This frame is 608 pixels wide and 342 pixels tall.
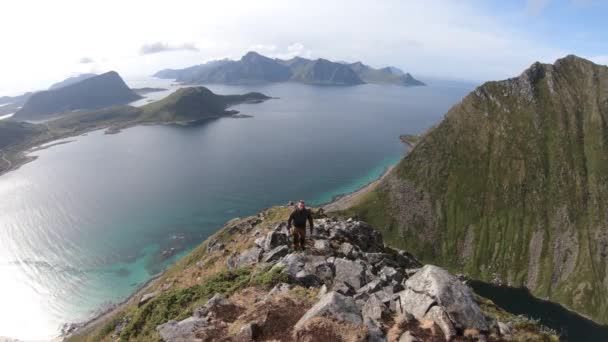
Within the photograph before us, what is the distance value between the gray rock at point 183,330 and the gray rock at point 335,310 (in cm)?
683

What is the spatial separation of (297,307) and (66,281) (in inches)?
6264

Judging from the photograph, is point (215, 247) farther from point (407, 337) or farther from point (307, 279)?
point (407, 337)

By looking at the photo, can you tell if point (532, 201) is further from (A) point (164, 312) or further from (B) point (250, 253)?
(A) point (164, 312)

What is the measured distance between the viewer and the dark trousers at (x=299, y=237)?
33406 millimetres

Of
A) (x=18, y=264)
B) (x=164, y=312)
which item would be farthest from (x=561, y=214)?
(x=18, y=264)

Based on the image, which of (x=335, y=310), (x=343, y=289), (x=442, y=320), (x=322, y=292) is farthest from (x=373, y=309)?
(x=442, y=320)

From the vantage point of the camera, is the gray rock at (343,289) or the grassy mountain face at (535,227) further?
the grassy mountain face at (535,227)

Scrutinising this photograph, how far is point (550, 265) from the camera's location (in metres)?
162

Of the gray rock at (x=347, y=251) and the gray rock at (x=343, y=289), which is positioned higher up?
the gray rock at (x=343, y=289)

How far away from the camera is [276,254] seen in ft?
112

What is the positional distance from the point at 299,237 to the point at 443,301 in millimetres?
15492

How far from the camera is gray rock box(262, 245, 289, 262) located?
110 feet

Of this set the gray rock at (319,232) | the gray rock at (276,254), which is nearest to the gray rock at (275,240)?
the gray rock at (276,254)

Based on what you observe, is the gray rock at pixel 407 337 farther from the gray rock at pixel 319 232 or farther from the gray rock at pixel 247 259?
the gray rock at pixel 319 232
